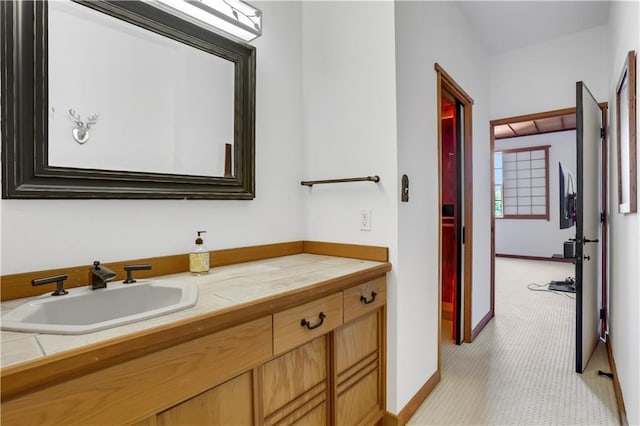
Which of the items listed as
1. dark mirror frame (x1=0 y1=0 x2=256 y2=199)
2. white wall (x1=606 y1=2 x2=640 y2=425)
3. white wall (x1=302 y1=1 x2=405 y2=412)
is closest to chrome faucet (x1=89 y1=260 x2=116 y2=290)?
dark mirror frame (x1=0 y1=0 x2=256 y2=199)

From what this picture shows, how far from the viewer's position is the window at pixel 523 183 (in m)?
7.05

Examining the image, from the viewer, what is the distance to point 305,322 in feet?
4.12

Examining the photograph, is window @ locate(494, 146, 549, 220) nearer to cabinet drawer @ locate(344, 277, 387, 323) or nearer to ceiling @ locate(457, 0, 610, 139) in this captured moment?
ceiling @ locate(457, 0, 610, 139)

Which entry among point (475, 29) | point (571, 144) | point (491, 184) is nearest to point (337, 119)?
point (475, 29)

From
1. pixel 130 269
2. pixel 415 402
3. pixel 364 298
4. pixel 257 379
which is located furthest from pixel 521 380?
pixel 130 269

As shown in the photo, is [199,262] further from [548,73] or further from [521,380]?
[548,73]

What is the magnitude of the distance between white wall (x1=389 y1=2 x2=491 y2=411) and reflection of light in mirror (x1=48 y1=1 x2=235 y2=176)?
3.16 ft

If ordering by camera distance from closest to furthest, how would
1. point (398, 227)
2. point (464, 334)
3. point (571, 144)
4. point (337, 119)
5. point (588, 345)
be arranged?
point (398, 227)
point (337, 119)
point (588, 345)
point (464, 334)
point (571, 144)

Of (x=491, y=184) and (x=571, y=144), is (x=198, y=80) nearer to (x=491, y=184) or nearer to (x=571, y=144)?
(x=491, y=184)

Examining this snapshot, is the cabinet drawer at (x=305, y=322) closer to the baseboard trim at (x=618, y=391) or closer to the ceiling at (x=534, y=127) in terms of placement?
the baseboard trim at (x=618, y=391)

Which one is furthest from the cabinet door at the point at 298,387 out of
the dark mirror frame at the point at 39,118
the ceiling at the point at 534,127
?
the ceiling at the point at 534,127

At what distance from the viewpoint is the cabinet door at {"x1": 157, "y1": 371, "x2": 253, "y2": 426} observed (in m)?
0.90

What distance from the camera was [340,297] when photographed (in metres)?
1.43

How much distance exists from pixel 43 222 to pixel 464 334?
9.86ft
